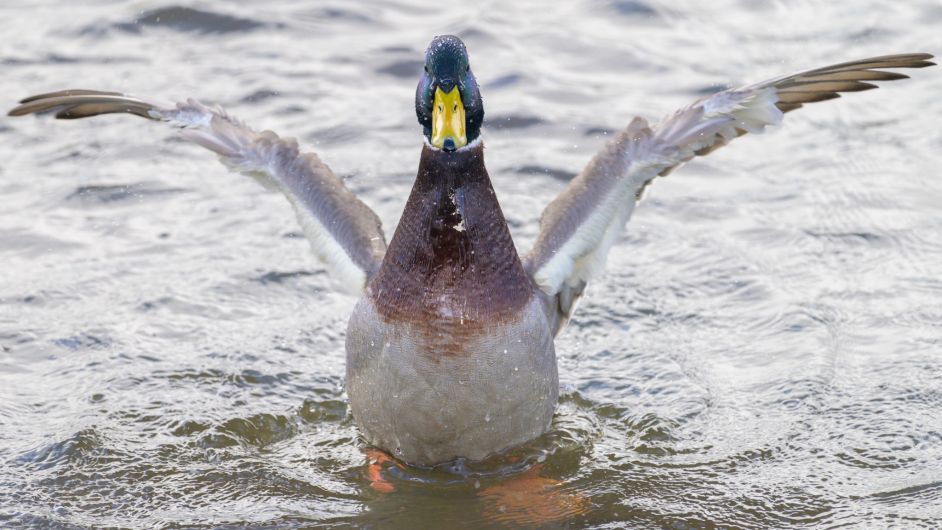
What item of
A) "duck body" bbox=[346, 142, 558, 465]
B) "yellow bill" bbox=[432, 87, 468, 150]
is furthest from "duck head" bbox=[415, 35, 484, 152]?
"duck body" bbox=[346, 142, 558, 465]

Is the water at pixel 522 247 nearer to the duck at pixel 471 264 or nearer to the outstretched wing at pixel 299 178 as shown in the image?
the duck at pixel 471 264

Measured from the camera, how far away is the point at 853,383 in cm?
716

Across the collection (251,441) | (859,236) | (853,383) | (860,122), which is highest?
(860,122)

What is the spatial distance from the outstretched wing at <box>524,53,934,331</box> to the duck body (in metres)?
0.69

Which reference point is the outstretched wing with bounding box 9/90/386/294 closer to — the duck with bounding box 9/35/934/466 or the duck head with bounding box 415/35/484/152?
the duck with bounding box 9/35/934/466

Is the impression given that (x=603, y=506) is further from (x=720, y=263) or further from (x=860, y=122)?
(x=860, y=122)

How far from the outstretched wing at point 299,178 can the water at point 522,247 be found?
81 centimetres

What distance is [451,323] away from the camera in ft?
19.7

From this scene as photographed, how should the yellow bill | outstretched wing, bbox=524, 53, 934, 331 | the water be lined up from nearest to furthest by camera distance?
the yellow bill < the water < outstretched wing, bbox=524, 53, 934, 331

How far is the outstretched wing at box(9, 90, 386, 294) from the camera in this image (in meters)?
7.08

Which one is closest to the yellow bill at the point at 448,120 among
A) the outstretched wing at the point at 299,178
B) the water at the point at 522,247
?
the outstretched wing at the point at 299,178

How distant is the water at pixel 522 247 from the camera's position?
6.38m

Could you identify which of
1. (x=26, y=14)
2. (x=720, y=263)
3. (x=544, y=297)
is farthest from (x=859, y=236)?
(x=26, y=14)

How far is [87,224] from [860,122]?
Result: 19.6ft
